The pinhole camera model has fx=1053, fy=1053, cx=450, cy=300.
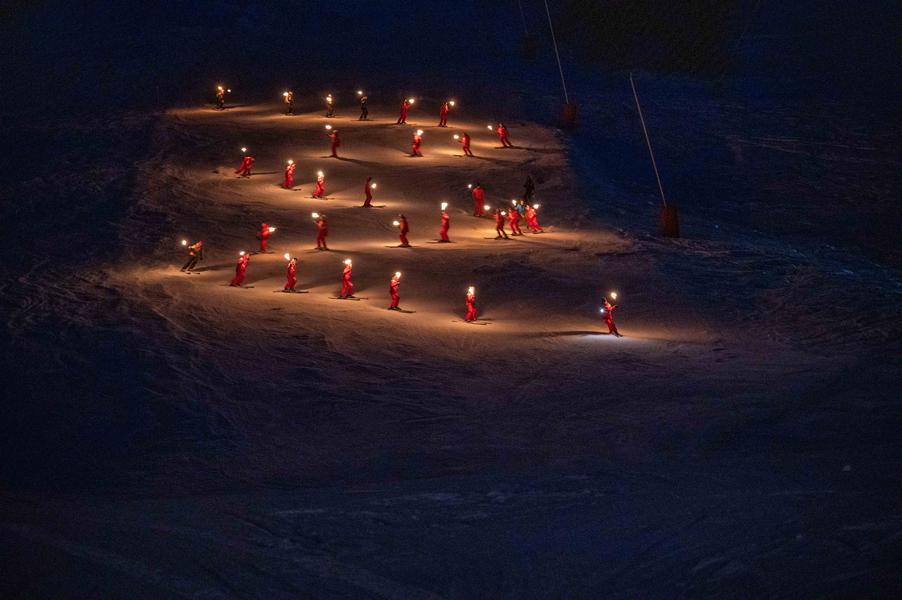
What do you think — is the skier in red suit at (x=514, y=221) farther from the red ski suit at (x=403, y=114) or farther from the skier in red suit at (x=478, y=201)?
the red ski suit at (x=403, y=114)

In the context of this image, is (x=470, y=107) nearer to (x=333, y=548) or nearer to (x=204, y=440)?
(x=204, y=440)

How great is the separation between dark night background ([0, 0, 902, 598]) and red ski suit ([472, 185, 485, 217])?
3.01 metres

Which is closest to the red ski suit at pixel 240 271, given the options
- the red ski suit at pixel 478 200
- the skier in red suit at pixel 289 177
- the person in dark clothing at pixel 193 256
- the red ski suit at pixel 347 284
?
the person in dark clothing at pixel 193 256

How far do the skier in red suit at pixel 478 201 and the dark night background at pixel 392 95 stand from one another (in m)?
2.99

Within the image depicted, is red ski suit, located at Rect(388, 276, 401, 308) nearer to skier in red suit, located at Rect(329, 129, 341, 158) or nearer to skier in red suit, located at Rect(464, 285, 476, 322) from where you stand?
skier in red suit, located at Rect(464, 285, 476, 322)

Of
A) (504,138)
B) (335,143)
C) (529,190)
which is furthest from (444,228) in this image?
(504,138)

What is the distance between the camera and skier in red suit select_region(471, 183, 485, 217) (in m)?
26.6

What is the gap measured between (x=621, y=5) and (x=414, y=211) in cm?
3274

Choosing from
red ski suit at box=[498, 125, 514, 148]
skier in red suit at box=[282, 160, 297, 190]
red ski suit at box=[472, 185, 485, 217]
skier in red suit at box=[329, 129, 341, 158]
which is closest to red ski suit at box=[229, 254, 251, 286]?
red ski suit at box=[472, 185, 485, 217]

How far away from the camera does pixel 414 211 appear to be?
26.5 metres

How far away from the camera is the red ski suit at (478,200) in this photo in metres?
26.6

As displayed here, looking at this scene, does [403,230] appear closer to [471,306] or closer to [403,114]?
[471,306]

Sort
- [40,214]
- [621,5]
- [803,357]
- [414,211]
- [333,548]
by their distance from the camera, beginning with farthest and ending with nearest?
[621,5] → [414,211] → [40,214] → [803,357] → [333,548]

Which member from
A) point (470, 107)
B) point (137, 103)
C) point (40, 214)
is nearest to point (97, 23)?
point (137, 103)
